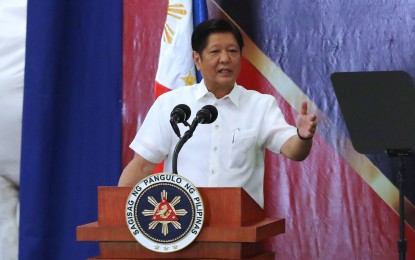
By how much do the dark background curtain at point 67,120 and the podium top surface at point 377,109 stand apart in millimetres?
1445

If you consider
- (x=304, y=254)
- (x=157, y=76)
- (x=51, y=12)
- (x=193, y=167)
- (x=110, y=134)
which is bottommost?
(x=304, y=254)

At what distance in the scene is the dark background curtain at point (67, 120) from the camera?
3.89m

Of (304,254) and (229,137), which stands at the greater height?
(229,137)

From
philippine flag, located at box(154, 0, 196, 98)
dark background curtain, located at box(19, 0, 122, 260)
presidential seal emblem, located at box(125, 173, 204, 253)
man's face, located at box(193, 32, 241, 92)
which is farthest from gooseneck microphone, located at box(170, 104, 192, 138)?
dark background curtain, located at box(19, 0, 122, 260)

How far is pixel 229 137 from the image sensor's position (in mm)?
3041

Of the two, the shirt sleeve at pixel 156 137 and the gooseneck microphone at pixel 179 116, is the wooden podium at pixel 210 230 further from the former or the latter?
the shirt sleeve at pixel 156 137

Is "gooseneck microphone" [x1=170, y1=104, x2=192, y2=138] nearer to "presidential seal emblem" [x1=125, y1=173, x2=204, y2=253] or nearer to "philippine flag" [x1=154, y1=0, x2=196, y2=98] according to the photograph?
"presidential seal emblem" [x1=125, y1=173, x2=204, y2=253]

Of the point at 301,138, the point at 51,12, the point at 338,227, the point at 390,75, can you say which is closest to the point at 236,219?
the point at 301,138

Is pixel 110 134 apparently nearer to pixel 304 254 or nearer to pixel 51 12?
pixel 51 12

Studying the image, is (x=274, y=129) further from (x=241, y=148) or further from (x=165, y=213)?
(x=165, y=213)

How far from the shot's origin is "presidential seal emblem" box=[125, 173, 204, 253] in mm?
2281

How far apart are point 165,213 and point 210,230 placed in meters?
0.14

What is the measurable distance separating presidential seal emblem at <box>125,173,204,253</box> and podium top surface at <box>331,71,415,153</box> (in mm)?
749

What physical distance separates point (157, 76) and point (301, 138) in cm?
124
